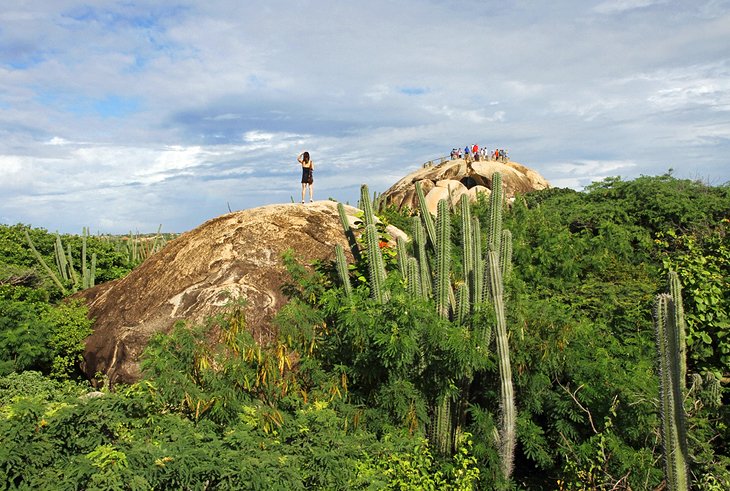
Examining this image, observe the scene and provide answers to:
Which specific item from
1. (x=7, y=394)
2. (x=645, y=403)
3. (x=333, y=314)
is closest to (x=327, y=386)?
(x=333, y=314)

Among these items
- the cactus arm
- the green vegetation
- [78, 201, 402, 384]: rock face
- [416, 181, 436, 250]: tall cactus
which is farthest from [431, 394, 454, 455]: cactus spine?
the cactus arm

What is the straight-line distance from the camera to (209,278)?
10.9m

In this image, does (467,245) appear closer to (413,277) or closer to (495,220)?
(495,220)

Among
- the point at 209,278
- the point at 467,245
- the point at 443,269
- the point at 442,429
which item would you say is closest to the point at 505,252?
the point at 467,245

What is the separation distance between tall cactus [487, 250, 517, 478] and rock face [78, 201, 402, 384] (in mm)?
3794

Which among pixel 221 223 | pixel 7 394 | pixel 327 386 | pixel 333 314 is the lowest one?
pixel 7 394

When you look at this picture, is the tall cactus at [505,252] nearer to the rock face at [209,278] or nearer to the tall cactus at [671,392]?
the tall cactus at [671,392]

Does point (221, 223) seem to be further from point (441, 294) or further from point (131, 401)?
point (131, 401)

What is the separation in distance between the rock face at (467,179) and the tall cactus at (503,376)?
22.6m

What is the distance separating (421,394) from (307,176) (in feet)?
25.7

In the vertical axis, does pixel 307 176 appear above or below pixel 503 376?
above

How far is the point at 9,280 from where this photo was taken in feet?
49.1

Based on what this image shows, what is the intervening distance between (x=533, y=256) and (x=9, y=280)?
40.0 ft

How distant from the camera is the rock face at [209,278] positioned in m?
10.4
